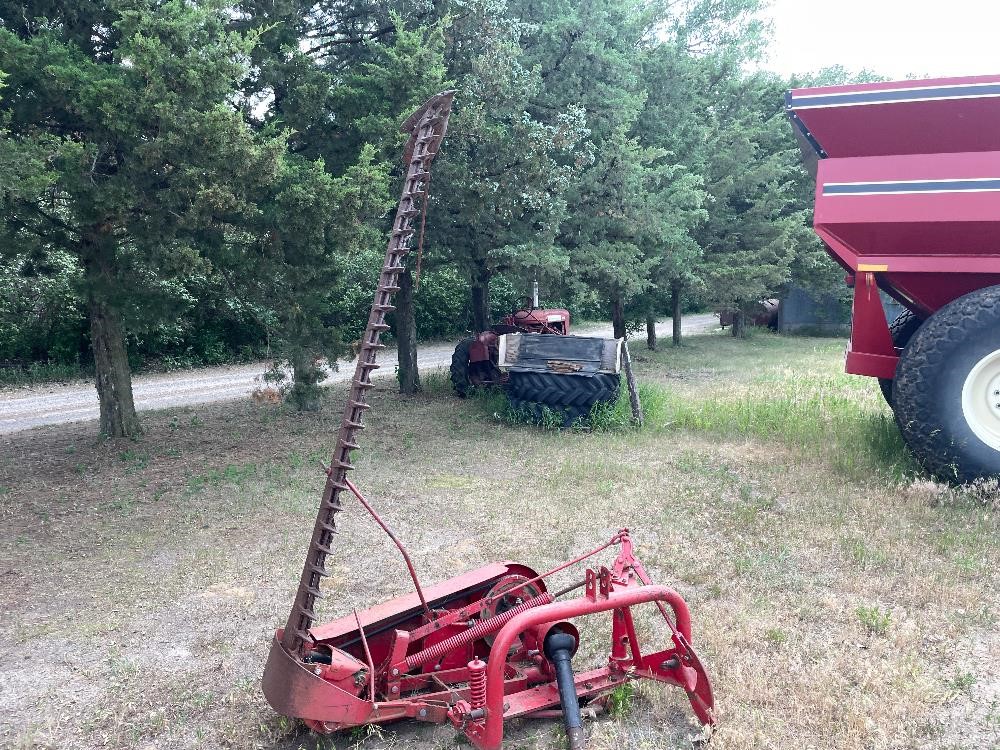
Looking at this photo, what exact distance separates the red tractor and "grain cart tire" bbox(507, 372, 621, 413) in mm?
1695

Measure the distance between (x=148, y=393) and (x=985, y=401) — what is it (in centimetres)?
1264

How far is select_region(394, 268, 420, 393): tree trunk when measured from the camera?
36.6 feet

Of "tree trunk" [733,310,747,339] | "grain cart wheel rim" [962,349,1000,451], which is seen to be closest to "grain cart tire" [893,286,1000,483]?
"grain cart wheel rim" [962,349,1000,451]

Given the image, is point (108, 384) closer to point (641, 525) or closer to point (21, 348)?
point (641, 525)

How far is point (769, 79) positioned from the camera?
76.5 ft

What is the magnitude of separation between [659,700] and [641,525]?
93.5 inches

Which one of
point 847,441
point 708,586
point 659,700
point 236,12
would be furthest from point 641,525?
point 236,12

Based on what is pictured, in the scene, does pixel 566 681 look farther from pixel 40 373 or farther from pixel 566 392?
pixel 40 373

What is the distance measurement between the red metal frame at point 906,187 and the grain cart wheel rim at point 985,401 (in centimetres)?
68

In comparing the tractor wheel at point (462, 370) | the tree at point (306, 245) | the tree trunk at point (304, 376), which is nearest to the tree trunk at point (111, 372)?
the tree at point (306, 245)

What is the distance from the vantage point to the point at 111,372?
7922 mm

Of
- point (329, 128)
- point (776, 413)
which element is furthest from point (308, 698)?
point (776, 413)

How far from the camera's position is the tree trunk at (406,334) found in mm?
11156

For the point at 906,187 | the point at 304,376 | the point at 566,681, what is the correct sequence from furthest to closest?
the point at 304,376, the point at 906,187, the point at 566,681
